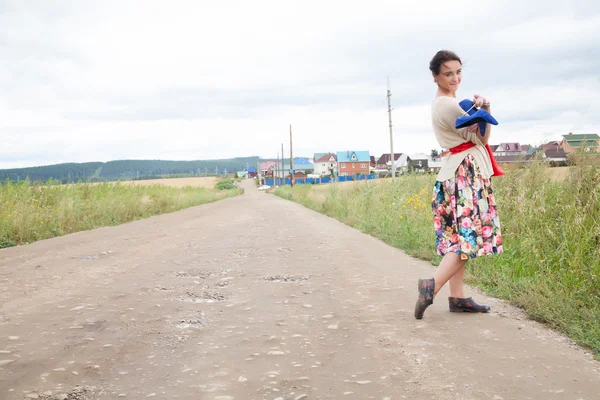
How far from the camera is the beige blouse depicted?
12.2 feet

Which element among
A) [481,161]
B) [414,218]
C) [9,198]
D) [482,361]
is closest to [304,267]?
[481,161]

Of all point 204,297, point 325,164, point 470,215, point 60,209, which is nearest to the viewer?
point 470,215

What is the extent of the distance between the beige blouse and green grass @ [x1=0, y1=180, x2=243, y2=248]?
29.3 ft

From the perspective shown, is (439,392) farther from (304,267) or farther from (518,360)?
(304,267)

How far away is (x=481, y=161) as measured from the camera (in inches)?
149

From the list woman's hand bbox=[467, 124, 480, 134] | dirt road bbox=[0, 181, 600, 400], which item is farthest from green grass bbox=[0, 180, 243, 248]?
woman's hand bbox=[467, 124, 480, 134]

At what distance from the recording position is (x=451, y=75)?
12.7ft

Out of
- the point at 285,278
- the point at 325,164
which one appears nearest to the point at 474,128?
the point at 285,278

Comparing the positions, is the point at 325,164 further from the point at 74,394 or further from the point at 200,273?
the point at 74,394

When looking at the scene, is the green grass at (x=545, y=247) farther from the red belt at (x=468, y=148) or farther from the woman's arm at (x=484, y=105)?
the woman's arm at (x=484, y=105)

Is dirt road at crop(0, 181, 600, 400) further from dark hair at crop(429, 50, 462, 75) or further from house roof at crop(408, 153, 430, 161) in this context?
house roof at crop(408, 153, 430, 161)

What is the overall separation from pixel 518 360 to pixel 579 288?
1.73 metres

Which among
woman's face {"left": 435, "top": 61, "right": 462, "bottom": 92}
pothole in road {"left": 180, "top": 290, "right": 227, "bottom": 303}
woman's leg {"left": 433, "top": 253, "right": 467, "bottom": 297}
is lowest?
pothole in road {"left": 180, "top": 290, "right": 227, "bottom": 303}

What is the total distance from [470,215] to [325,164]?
12672 cm
